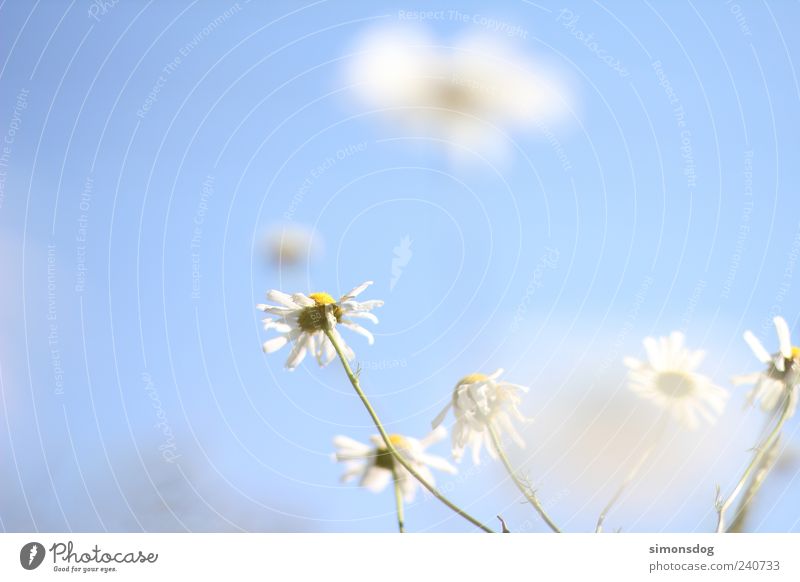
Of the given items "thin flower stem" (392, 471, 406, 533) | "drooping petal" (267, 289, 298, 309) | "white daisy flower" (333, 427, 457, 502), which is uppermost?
"drooping petal" (267, 289, 298, 309)

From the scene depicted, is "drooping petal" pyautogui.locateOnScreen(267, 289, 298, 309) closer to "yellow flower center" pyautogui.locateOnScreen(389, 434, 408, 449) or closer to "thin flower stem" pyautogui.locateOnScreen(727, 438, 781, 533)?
"yellow flower center" pyautogui.locateOnScreen(389, 434, 408, 449)

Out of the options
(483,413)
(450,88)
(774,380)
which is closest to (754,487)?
(774,380)

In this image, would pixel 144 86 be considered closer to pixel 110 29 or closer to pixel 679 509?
→ pixel 110 29

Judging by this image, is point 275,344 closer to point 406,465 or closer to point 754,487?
point 406,465
